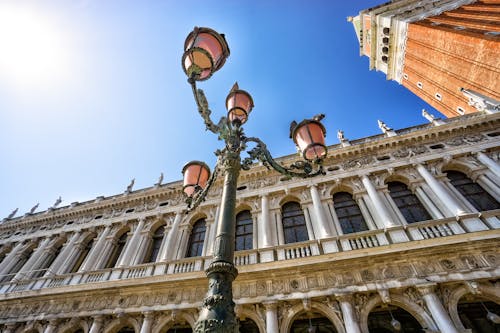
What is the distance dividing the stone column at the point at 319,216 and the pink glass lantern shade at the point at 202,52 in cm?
710

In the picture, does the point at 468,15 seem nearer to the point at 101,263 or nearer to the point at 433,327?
the point at 433,327

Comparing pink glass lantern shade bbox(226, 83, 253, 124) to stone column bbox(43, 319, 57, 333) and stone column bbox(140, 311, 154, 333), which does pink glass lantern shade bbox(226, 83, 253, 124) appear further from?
stone column bbox(43, 319, 57, 333)

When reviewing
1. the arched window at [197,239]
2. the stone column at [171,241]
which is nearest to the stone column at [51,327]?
the stone column at [171,241]

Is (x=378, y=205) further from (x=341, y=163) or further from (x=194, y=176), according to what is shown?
(x=194, y=176)

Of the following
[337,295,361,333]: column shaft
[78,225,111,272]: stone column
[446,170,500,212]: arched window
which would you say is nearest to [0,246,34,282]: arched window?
[78,225,111,272]: stone column

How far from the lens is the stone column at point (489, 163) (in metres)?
8.69

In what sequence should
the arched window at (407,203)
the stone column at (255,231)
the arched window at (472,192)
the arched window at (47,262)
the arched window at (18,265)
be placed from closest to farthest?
the arched window at (472,192) < the arched window at (407,203) < the stone column at (255,231) < the arched window at (47,262) < the arched window at (18,265)

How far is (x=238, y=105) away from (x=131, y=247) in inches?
395

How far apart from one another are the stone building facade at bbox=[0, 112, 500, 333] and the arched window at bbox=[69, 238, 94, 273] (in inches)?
2.7

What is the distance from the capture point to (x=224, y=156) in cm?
408

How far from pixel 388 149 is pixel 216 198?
858cm

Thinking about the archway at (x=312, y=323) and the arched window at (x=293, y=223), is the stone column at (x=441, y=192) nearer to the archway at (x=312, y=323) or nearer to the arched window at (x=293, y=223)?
the arched window at (x=293, y=223)

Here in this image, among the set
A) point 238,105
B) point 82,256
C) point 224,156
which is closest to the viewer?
point 224,156

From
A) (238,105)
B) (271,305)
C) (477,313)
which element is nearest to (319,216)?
(271,305)
